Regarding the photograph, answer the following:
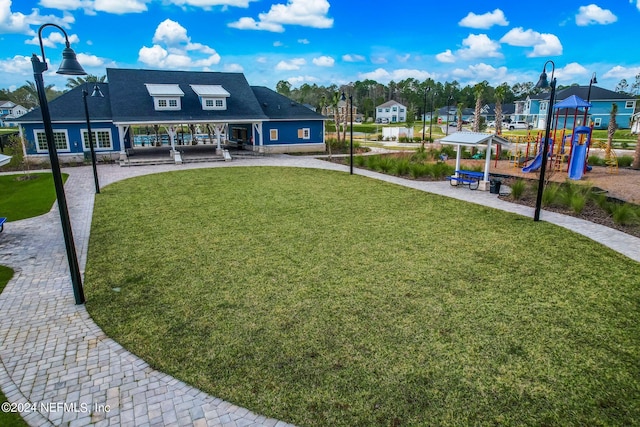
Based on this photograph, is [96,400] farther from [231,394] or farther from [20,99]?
[20,99]

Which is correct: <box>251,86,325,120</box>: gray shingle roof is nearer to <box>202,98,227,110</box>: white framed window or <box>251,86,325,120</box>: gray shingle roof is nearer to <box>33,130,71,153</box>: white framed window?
<box>202,98,227,110</box>: white framed window

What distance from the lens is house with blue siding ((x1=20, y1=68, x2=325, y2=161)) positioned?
26.0 meters

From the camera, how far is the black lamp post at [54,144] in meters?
5.55

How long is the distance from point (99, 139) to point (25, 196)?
12641 millimetres

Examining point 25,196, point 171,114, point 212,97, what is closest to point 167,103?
point 171,114

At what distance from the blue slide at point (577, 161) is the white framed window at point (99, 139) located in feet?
93.3

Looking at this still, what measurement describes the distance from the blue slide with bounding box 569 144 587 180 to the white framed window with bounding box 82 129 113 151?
2843cm

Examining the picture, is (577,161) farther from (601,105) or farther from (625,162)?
(601,105)

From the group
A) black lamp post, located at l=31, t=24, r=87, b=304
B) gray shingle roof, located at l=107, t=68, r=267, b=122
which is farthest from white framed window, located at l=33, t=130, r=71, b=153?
black lamp post, located at l=31, t=24, r=87, b=304

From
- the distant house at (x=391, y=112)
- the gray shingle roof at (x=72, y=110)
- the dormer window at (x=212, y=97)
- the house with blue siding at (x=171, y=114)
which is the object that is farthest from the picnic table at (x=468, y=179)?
the distant house at (x=391, y=112)

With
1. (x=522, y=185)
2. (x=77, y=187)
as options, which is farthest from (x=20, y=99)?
(x=522, y=185)

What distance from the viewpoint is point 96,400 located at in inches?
174

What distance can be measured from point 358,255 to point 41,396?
6114 millimetres

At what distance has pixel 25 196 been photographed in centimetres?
1572
